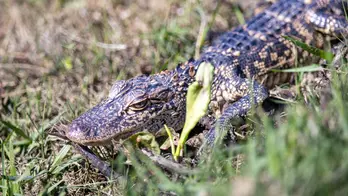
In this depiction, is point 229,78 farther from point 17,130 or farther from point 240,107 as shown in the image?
point 17,130

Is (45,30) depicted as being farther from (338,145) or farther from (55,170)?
(338,145)

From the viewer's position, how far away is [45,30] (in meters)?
5.91

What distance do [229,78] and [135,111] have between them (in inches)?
35.5

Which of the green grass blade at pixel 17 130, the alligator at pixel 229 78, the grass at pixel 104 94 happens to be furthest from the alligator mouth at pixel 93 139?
the green grass blade at pixel 17 130

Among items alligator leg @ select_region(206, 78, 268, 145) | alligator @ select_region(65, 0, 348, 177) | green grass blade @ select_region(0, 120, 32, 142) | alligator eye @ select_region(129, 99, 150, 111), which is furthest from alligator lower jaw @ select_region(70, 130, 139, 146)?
green grass blade @ select_region(0, 120, 32, 142)

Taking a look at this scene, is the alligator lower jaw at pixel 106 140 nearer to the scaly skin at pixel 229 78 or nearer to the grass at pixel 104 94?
the scaly skin at pixel 229 78

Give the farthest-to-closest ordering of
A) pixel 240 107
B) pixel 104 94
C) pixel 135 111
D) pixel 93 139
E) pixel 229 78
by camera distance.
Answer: pixel 104 94 → pixel 229 78 → pixel 240 107 → pixel 135 111 → pixel 93 139

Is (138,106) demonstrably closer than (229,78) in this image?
Yes

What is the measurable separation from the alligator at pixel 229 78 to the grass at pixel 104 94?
23 cm

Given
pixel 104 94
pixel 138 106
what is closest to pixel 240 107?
pixel 138 106

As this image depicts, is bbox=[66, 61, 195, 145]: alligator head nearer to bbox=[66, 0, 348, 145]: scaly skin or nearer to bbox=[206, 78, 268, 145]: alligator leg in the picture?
bbox=[66, 0, 348, 145]: scaly skin

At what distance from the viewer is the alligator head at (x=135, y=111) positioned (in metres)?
3.55

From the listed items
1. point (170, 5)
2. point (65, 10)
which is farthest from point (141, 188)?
point (65, 10)

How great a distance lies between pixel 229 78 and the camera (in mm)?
4242
